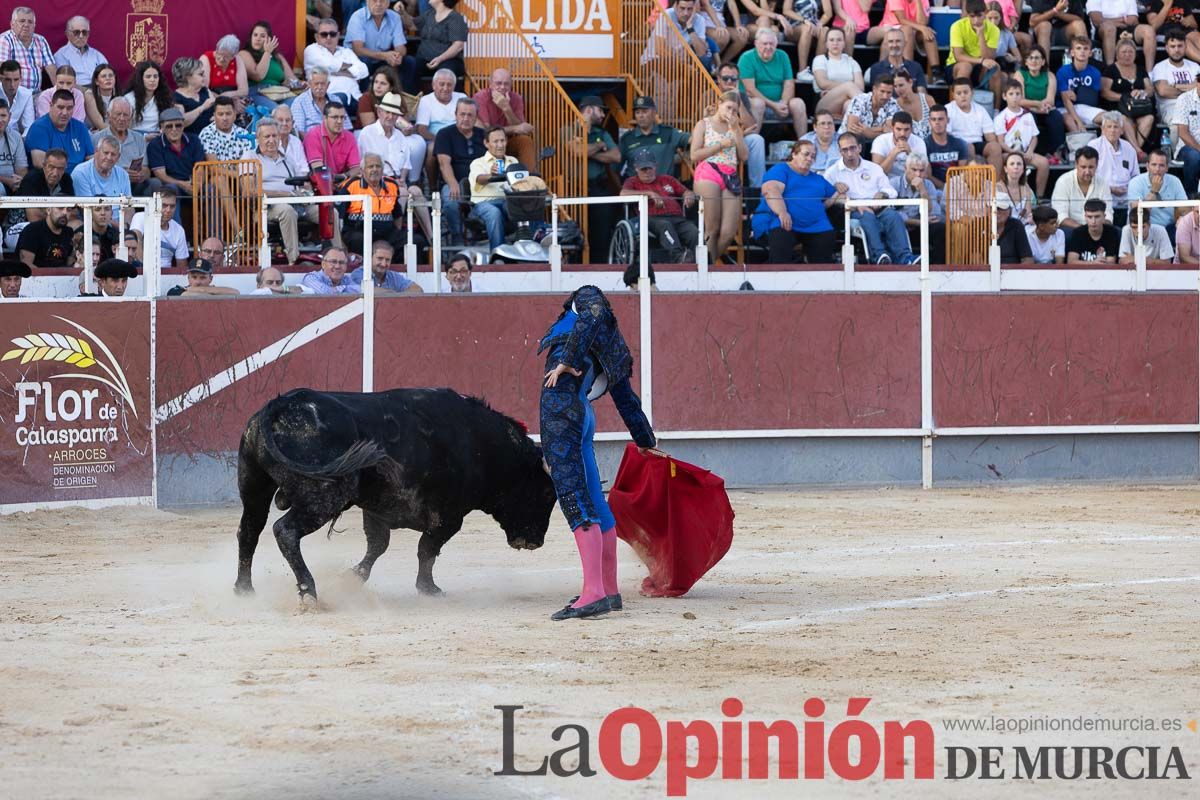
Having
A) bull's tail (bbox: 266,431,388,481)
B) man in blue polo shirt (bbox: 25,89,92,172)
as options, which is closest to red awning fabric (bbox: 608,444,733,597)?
bull's tail (bbox: 266,431,388,481)

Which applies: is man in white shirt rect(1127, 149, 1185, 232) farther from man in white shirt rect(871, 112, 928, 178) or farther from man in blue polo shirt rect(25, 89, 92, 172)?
man in blue polo shirt rect(25, 89, 92, 172)

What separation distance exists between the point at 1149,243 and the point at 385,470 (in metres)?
9.45

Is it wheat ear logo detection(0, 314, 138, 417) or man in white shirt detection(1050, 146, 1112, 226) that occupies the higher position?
man in white shirt detection(1050, 146, 1112, 226)

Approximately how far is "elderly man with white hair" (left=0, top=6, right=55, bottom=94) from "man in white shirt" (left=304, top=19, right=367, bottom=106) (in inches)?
88.2

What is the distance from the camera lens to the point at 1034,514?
11555mm

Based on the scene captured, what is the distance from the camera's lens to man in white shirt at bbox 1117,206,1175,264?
49.1ft

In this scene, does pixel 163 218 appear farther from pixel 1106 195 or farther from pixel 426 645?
pixel 1106 195

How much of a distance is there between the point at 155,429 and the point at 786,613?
5419 millimetres

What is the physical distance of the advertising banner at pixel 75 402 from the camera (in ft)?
36.0

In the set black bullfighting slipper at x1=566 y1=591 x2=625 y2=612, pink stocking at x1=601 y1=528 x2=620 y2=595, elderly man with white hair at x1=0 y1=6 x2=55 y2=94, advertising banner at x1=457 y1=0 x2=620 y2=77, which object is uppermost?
advertising banner at x1=457 y1=0 x2=620 y2=77

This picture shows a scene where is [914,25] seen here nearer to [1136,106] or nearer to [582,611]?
[1136,106]

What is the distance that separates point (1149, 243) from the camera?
15086 mm

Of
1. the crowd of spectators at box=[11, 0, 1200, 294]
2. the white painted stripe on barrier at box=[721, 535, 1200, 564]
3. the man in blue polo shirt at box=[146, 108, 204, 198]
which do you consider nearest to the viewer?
the white painted stripe on barrier at box=[721, 535, 1200, 564]

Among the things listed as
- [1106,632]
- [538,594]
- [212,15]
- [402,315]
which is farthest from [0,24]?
[1106,632]
